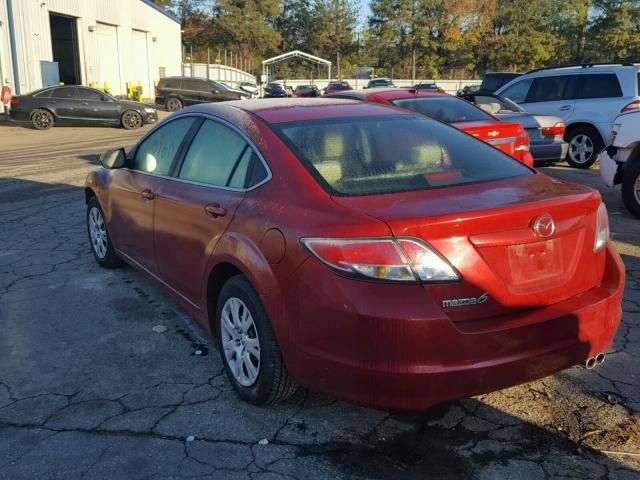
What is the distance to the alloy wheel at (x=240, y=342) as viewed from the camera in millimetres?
3189

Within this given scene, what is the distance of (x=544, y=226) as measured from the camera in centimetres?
271

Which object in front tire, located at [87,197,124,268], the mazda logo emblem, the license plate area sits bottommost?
front tire, located at [87,197,124,268]

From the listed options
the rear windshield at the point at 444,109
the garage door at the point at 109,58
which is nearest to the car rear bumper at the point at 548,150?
the rear windshield at the point at 444,109

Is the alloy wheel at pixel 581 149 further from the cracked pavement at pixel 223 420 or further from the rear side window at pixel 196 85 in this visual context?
the rear side window at pixel 196 85

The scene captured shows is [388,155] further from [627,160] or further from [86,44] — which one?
[86,44]

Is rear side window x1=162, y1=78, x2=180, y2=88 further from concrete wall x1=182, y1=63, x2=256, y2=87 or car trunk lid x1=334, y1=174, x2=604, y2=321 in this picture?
car trunk lid x1=334, y1=174, x2=604, y2=321

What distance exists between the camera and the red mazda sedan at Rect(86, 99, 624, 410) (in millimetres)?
2521

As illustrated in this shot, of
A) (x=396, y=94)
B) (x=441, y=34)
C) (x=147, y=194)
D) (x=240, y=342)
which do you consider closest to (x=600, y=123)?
(x=396, y=94)

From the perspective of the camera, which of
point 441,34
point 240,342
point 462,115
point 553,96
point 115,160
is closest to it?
point 240,342

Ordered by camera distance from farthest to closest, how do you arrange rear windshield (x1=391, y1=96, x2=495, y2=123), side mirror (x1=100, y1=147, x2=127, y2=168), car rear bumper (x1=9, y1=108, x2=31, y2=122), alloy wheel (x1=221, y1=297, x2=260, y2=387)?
car rear bumper (x1=9, y1=108, x2=31, y2=122) < rear windshield (x1=391, y1=96, x2=495, y2=123) < side mirror (x1=100, y1=147, x2=127, y2=168) < alloy wheel (x1=221, y1=297, x2=260, y2=387)

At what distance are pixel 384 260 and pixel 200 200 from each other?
154 centimetres

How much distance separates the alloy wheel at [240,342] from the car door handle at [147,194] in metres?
1.30

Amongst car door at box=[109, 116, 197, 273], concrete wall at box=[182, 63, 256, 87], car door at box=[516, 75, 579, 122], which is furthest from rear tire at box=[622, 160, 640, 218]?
concrete wall at box=[182, 63, 256, 87]

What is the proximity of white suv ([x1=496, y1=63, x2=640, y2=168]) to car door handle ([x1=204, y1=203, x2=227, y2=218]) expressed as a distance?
9.45 metres
